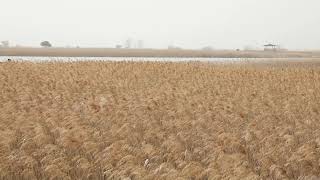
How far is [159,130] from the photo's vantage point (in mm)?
11758

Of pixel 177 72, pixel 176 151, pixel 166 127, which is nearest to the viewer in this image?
pixel 176 151

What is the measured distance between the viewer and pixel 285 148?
9992 mm

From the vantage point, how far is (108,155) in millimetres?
8930

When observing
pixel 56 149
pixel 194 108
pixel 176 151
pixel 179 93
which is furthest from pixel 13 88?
pixel 176 151

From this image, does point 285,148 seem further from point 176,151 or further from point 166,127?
point 166,127

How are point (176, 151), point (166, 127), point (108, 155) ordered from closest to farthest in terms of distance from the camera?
point (108, 155), point (176, 151), point (166, 127)

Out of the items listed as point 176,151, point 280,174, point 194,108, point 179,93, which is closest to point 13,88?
point 179,93

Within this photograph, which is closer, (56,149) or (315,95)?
(56,149)

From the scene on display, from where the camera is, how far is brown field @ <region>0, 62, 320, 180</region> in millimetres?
8531

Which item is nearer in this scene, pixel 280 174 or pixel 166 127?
pixel 280 174

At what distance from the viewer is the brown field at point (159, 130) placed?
336 inches

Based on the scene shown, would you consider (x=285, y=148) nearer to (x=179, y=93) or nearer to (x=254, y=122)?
(x=254, y=122)

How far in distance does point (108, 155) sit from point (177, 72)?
1767 centimetres

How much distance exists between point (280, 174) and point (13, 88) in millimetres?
12880
